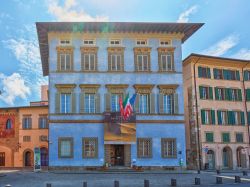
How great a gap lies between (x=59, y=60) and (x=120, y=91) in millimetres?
6612

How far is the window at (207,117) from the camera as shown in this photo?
44.3 meters

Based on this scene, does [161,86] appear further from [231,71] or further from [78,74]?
[231,71]

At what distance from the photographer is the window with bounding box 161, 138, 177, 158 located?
37.8 metres

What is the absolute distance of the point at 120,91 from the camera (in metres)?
38.1

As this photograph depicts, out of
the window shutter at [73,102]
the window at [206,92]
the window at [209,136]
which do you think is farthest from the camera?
the window at [206,92]

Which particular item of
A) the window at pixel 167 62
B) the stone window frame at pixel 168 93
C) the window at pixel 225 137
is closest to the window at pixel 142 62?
the window at pixel 167 62

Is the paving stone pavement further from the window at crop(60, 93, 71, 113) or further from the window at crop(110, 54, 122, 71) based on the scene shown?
the window at crop(110, 54, 122, 71)

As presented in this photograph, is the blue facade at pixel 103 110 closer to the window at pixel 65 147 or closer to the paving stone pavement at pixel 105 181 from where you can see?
the window at pixel 65 147

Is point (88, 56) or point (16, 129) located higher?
point (88, 56)

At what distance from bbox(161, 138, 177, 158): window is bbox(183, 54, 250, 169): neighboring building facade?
6.15m

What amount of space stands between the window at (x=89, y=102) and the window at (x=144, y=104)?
4555 mm

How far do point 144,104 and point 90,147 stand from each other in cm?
665

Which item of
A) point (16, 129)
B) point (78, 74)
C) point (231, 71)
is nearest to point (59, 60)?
point (78, 74)

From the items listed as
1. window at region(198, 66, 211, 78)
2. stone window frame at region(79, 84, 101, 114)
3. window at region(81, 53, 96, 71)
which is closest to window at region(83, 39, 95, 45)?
window at region(81, 53, 96, 71)
